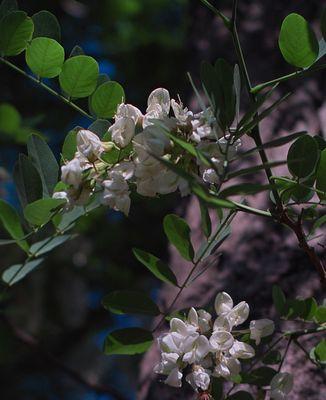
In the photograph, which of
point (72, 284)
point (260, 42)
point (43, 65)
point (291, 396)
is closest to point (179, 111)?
point (43, 65)

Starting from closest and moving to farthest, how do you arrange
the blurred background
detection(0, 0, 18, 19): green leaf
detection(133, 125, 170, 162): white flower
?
1. detection(133, 125, 170, 162): white flower
2. detection(0, 0, 18, 19): green leaf
3. the blurred background

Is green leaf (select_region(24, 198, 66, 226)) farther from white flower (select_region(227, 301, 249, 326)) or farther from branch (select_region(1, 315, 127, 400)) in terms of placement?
branch (select_region(1, 315, 127, 400))

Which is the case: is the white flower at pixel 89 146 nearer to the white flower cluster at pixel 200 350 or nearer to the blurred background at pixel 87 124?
the white flower cluster at pixel 200 350

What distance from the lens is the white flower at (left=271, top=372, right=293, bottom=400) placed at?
697mm

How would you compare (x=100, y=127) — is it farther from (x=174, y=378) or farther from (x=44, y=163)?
(x=174, y=378)

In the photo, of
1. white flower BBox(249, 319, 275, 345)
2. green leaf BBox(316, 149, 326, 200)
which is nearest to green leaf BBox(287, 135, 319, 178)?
green leaf BBox(316, 149, 326, 200)

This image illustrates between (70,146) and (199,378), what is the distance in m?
0.25

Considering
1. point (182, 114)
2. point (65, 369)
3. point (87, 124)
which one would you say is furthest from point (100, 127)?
point (87, 124)

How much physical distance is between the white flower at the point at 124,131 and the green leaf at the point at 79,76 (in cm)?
13

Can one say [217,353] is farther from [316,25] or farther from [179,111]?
[316,25]

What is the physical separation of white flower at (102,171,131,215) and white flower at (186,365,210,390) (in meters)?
0.15

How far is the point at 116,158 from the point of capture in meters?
0.67

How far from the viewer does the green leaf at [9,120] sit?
1.46 metres

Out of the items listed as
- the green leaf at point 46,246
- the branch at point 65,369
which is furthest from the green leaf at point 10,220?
the branch at point 65,369
